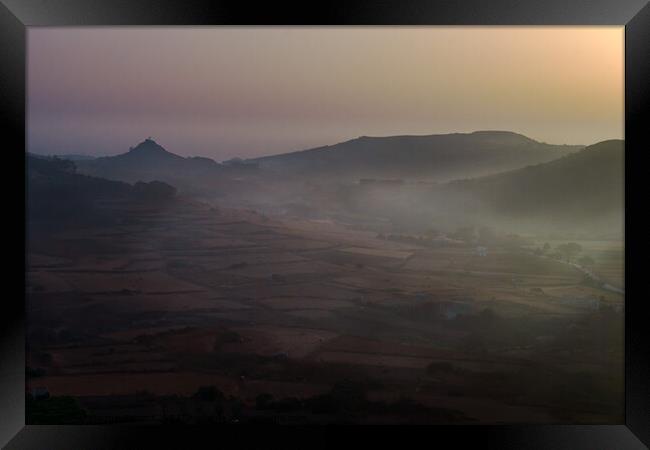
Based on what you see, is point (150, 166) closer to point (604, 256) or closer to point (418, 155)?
point (418, 155)

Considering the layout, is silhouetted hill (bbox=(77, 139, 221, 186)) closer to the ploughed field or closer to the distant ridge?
the ploughed field

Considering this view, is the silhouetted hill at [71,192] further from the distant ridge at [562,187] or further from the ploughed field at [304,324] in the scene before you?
the distant ridge at [562,187]

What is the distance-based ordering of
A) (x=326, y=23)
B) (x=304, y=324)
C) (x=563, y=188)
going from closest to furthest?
(x=326, y=23), (x=304, y=324), (x=563, y=188)

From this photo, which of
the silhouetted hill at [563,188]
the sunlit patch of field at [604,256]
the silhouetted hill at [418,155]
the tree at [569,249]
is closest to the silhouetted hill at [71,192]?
the silhouetted hill at [418,155]

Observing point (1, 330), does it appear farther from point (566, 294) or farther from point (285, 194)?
point (566, 294)

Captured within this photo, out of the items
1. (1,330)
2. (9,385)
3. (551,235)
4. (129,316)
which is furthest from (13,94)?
(551,235)

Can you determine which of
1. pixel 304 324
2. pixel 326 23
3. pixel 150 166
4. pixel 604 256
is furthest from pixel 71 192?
pixel 604 256
